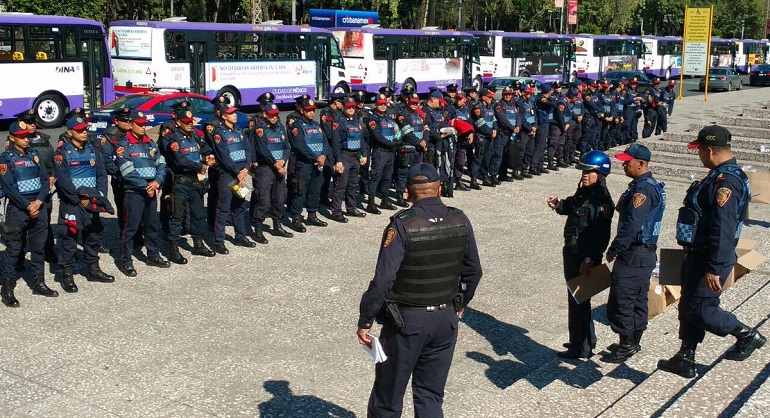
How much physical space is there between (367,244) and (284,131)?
176 centimetres

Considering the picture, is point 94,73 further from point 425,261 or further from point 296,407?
point 425,261

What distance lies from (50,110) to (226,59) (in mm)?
6132

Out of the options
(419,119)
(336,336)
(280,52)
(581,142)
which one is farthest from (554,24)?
(336,336)

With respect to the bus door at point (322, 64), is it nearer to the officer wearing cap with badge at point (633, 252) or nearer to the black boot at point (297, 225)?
the black boot at point (297, 225)

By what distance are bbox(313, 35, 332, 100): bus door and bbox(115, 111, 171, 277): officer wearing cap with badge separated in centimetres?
2048

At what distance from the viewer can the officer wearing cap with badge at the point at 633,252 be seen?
6152 millimetres

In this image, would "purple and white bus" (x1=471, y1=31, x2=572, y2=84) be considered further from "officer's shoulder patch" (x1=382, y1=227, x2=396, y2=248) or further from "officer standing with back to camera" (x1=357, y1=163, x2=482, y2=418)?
"officer's shoulder patch" (x1=382, y1=227, x2=396, y2=248)

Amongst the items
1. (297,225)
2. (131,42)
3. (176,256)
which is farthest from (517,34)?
(176,256)

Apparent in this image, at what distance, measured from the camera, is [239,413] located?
18.8ft

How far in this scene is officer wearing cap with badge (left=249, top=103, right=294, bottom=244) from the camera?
10562mm

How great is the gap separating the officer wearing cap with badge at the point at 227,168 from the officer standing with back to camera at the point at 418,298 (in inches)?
224

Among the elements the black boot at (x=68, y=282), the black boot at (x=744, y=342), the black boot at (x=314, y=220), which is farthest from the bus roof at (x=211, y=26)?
the black boot at (x=744, y=342)

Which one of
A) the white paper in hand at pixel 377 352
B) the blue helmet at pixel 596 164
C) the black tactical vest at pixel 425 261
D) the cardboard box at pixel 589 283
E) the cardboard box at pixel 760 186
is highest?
the blue helmet at pixel 596 164

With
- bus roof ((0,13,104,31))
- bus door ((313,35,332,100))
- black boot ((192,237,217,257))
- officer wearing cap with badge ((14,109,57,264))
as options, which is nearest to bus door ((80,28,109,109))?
bus roof ((0,13,104,31))
